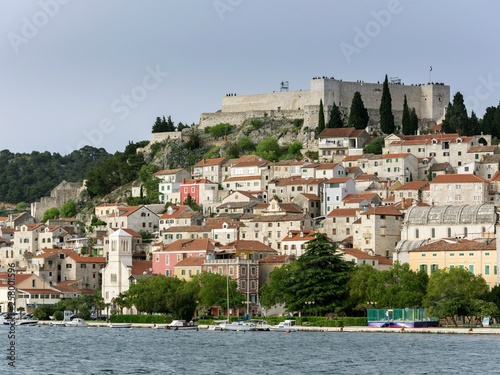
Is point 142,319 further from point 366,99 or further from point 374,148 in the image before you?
point 366,99

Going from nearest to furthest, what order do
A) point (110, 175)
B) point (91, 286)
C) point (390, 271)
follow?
point (390, 271) < point (91, 286) < point (110, 175)

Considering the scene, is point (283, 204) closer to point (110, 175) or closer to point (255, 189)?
point (255, 189)

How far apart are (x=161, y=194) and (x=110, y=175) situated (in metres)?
11.7

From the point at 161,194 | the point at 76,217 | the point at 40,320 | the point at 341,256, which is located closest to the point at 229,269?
the point at 341,256

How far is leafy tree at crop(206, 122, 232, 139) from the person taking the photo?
5418 inches

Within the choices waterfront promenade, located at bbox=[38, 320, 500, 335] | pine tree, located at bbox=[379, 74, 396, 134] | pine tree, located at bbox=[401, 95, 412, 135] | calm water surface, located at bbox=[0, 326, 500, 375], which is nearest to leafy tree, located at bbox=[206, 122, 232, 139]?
pine tree, located at bbox=[379, 74, 396, 134]

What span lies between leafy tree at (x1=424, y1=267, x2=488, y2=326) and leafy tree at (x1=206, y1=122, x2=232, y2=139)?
51.0 meters

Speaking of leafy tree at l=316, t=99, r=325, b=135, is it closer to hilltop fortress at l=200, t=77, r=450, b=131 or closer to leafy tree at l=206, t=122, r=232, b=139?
hilltop fortress at l=200, t=77, r=450, b=131

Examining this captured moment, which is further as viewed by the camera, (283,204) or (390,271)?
(283,204)

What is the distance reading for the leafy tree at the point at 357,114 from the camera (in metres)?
127

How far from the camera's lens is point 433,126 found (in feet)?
425

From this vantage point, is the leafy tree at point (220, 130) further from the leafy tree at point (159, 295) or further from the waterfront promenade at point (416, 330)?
the waterfront promenade at point (416, 330)

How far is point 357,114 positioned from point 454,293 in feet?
141

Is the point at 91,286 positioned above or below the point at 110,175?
below
